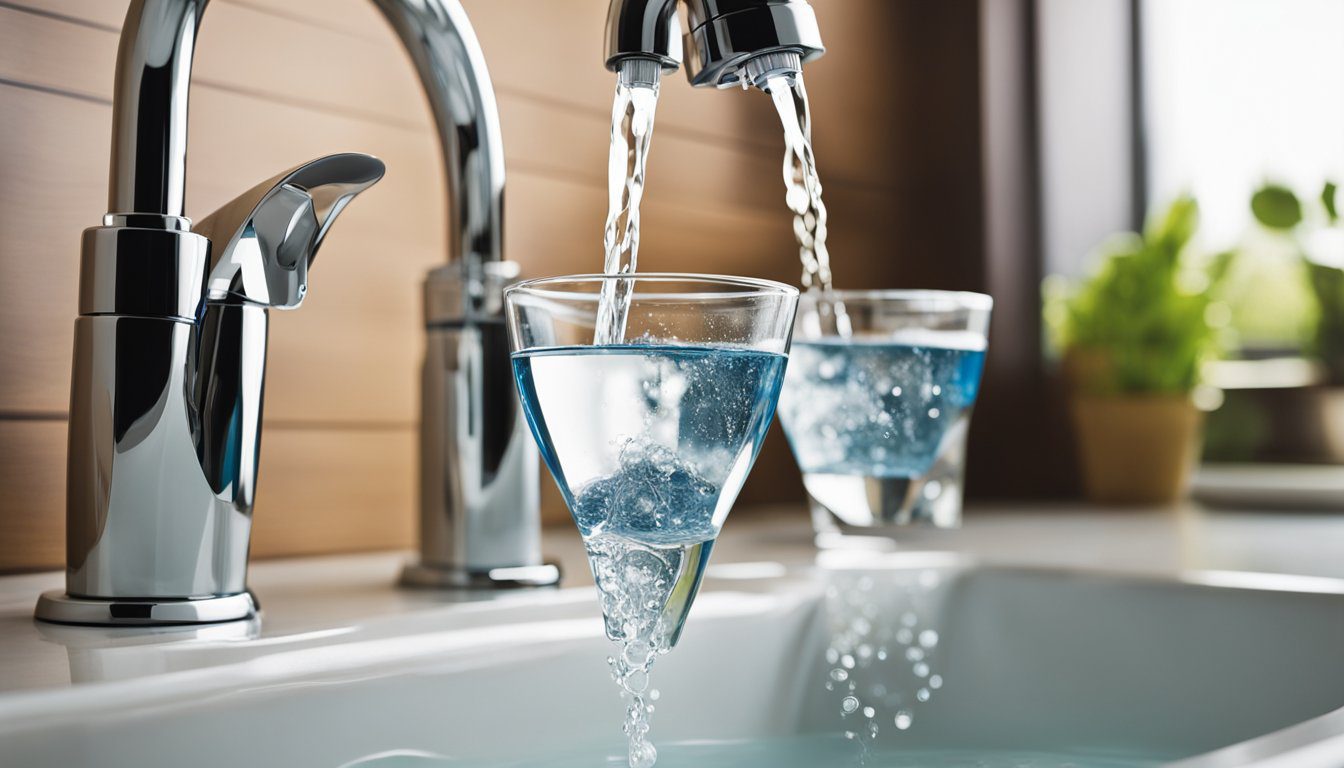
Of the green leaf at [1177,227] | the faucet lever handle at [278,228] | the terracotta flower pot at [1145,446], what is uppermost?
the green leaf at [1177,227]

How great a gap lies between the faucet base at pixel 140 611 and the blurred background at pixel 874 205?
6.0 inches

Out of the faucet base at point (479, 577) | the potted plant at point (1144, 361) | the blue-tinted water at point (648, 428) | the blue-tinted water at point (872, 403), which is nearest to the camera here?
the blue-tinted water at point (648, 428)

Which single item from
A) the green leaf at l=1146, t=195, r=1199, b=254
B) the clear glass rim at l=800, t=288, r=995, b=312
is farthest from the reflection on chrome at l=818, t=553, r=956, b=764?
the green leaf at l=1146, t=195, r=1199, b=254

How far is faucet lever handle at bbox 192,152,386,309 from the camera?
0.54 meters

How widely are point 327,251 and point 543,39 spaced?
0.88 ft

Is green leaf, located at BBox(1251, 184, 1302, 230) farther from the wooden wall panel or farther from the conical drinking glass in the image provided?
the conical drinking glass

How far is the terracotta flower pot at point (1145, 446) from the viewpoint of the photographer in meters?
1.21

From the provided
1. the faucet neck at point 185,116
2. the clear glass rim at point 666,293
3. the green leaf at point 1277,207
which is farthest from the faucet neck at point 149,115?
the green leaf at point 1277,207

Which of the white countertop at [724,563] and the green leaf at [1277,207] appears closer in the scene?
the white countertop at [724,563]

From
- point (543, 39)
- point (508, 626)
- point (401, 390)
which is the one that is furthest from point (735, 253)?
point (508, 626)

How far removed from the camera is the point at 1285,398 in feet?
4.38

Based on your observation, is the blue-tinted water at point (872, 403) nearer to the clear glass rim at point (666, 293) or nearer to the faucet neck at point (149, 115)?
the clear glass rim at point (666, 293)

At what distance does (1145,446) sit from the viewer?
1225 mm

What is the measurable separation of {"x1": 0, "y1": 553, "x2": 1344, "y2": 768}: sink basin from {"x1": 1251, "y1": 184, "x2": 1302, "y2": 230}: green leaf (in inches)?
27.8
